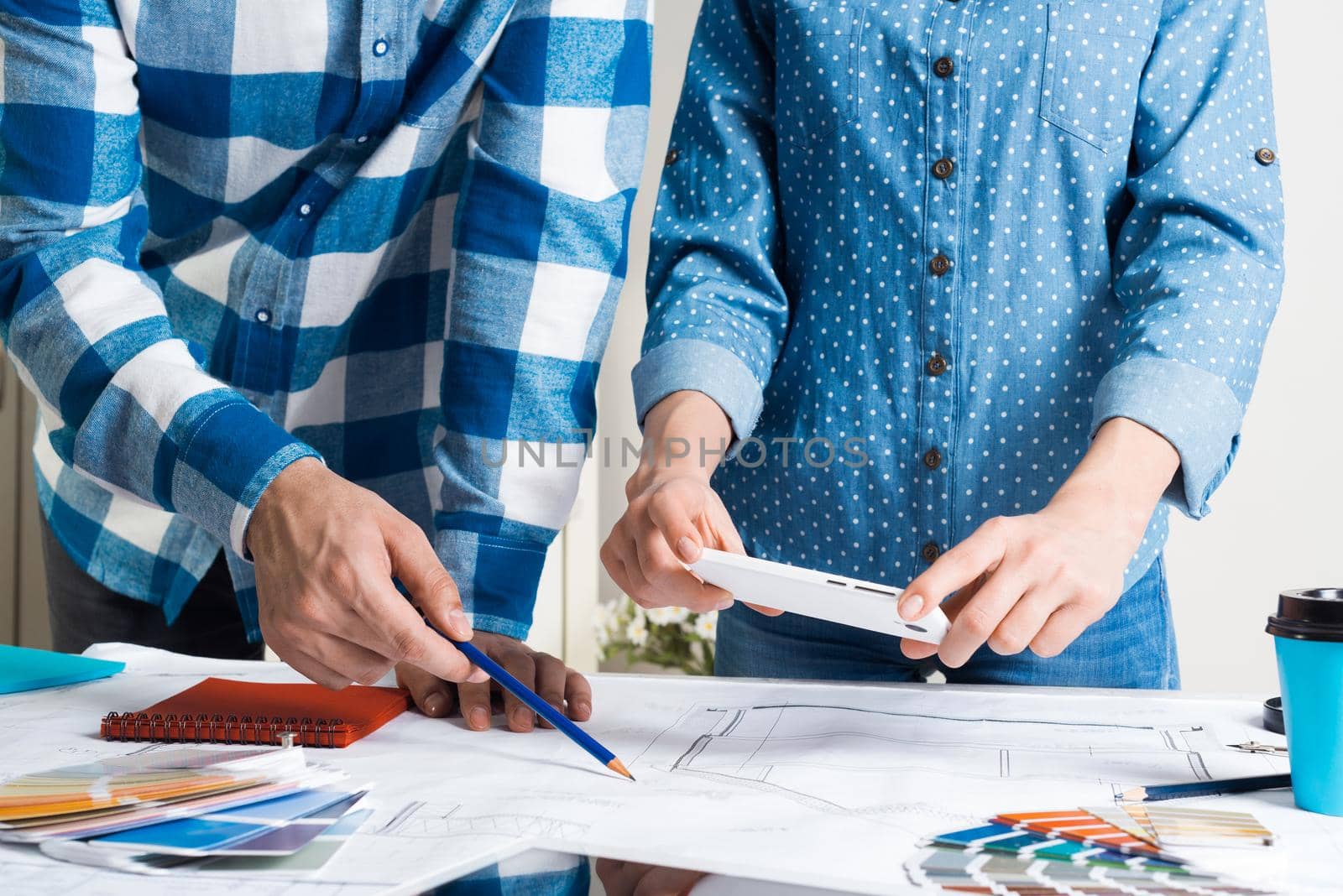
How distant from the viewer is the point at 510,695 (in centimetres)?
80

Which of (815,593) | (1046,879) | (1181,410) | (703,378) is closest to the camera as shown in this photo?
(1046,879)

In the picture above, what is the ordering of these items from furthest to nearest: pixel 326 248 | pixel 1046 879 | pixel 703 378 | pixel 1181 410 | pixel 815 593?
pixel 326 248 < pixel 703 378 < pixel 1181 410 < pixel 815 593 < pixel 1046 879

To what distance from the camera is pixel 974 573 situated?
66 cm

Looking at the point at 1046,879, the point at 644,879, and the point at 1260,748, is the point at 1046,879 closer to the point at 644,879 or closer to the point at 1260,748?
the point at 644,879

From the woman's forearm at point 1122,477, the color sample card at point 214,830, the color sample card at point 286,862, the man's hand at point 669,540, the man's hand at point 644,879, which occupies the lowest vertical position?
the color sample card at point 214,830

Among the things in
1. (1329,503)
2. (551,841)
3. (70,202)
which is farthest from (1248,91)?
(1329,503)

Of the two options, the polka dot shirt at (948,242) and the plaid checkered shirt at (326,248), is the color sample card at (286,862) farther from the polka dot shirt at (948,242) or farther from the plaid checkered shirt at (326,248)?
the polka dot shirt at (948,242)

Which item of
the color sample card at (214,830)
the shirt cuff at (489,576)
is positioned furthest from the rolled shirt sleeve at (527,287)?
the color sample card at (214,830)

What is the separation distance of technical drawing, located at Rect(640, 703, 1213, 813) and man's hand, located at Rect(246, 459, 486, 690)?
0.17 meters

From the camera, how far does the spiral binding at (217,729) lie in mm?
734

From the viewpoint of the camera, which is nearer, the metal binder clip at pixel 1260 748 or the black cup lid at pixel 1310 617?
the black cup lid at pixel 1310 617

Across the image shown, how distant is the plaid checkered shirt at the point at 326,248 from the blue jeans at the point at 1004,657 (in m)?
0.22

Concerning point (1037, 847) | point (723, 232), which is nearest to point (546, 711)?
point (1037, 847)

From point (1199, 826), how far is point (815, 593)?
23 cm
